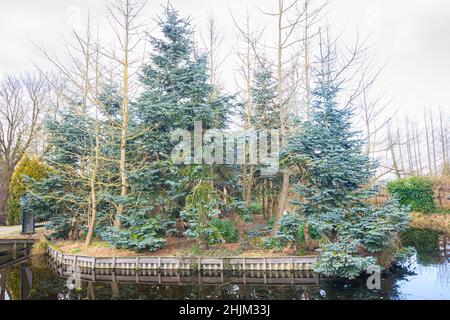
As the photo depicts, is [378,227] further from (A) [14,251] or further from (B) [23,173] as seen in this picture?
(B) [23,173]

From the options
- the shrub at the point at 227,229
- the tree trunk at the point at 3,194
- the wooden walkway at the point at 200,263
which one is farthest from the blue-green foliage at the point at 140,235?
the tree trunk at the point at 3,194

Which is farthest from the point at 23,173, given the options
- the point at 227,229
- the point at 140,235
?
the point at 227,229

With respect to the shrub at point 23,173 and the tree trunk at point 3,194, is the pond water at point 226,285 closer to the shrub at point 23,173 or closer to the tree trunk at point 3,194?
the shrub at point 23,173

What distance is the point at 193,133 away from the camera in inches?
489

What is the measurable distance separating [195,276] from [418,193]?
1681cm

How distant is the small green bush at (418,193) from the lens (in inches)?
792

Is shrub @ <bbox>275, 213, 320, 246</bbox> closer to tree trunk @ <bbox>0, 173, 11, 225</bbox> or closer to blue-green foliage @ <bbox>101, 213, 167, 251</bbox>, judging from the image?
blue-green foliage @ <bbox>101, 213, 167, 251</bbox>

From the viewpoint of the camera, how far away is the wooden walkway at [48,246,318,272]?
405 inches

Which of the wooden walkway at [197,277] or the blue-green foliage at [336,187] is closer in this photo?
the blue-green foliage at [336,187]

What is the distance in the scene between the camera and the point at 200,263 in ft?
35.6

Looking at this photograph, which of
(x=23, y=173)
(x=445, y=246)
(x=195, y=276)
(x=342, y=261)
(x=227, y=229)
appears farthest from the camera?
(x=23, y=173)

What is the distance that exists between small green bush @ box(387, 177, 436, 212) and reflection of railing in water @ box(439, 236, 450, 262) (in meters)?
4.89

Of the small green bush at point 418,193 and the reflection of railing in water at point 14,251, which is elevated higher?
the small green bush at point 418,193

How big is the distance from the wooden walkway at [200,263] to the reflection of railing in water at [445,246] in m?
5.80
